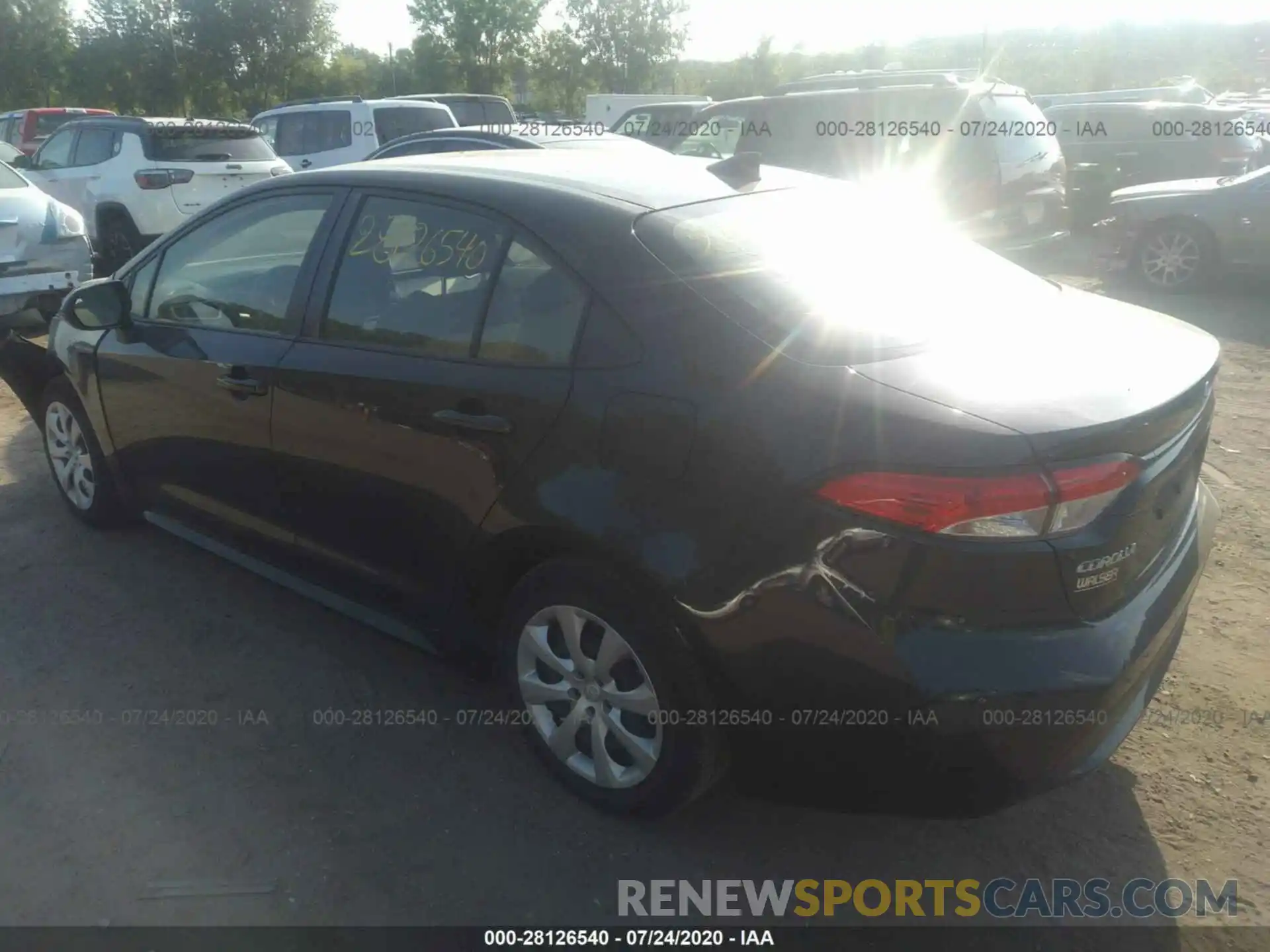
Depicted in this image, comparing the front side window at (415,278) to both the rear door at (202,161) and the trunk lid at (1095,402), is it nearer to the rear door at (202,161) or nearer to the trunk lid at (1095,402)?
the trunk lid at (1095,402)

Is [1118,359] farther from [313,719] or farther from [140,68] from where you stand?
[140,68]

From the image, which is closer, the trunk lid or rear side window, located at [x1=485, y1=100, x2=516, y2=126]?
the trunk lid

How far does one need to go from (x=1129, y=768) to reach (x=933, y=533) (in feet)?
4.62

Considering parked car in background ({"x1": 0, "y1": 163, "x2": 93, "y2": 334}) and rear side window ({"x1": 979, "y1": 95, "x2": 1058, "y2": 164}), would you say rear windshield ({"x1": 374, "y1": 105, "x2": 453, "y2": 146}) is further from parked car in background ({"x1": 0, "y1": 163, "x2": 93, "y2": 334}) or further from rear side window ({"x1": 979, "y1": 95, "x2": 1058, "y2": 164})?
rear side window ({"x1": 979, "y1": 95, "x2": 1058, "y2": 164})

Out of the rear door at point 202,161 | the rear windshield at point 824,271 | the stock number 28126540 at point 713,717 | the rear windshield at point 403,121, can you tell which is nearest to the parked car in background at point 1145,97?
the rear windshield at point 403,121

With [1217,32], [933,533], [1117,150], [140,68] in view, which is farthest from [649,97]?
[1217,32]

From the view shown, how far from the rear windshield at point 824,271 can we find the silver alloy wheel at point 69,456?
3.09m

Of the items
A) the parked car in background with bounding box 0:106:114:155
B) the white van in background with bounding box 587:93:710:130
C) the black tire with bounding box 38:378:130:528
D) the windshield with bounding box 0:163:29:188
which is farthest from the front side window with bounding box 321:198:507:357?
the white van in background with bounding box 587:93:710:130

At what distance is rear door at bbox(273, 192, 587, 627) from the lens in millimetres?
2879

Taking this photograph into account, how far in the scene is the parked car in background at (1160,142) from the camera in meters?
14.0

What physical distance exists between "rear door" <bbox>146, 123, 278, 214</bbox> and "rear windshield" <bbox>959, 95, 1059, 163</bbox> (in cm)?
711

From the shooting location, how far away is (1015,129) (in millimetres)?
8742

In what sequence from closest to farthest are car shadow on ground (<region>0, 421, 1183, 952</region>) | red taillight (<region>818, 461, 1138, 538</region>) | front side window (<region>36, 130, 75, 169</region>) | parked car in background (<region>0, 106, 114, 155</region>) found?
red taillight (<region>818, 461, 1138, 538</region>) → car shadow on ground (<region>0, 421, 1183, 952</region>) → front side window (<region>36, 130, 75, 169</region>) → parked car in background (<region>0, 106, 114, 155</region>)

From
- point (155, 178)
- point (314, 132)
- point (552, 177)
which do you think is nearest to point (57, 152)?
point (155, 178)
